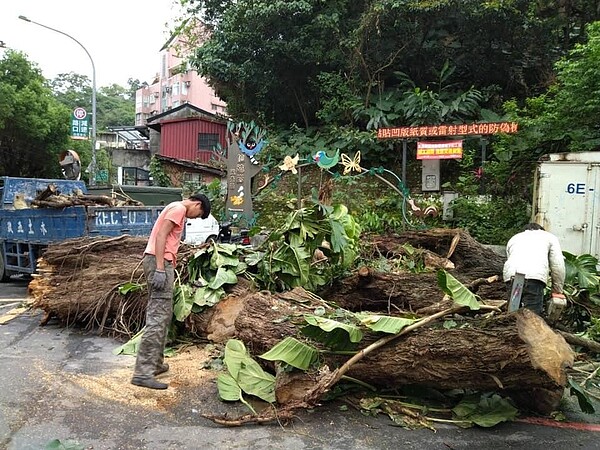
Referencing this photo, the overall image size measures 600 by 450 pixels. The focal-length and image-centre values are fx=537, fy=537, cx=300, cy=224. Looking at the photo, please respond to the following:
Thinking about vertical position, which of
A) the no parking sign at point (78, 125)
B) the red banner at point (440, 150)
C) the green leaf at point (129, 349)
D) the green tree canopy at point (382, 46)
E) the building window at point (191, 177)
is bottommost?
the green leaf at point (129, 349)

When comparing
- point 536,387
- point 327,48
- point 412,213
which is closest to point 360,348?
point 536,387

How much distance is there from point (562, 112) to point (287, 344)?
934cm

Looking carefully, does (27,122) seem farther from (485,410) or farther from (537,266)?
(485,410)

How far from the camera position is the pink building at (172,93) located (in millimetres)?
56303

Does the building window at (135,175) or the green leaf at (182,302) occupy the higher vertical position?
the building window at (135,175)

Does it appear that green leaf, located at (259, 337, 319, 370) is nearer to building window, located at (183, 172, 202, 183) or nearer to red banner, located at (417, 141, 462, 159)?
red banner, located at (417, 141, 462, 159)

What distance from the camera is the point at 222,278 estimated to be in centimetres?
625

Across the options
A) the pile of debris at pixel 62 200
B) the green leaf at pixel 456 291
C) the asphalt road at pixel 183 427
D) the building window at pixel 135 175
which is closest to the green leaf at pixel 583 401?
the asphalt road at pixel 183 427

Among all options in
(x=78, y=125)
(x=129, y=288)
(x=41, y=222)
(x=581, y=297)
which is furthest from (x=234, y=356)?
(x=78, y=125)

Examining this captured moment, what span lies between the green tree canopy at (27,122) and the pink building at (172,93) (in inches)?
755

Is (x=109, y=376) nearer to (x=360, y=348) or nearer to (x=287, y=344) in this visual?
(x=287, y=344)

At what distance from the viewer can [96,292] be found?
6.75m

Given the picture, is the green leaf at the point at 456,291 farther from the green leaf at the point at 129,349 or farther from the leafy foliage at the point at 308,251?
the green leaf at the point at 129,349

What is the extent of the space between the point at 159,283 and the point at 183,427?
1.40m
